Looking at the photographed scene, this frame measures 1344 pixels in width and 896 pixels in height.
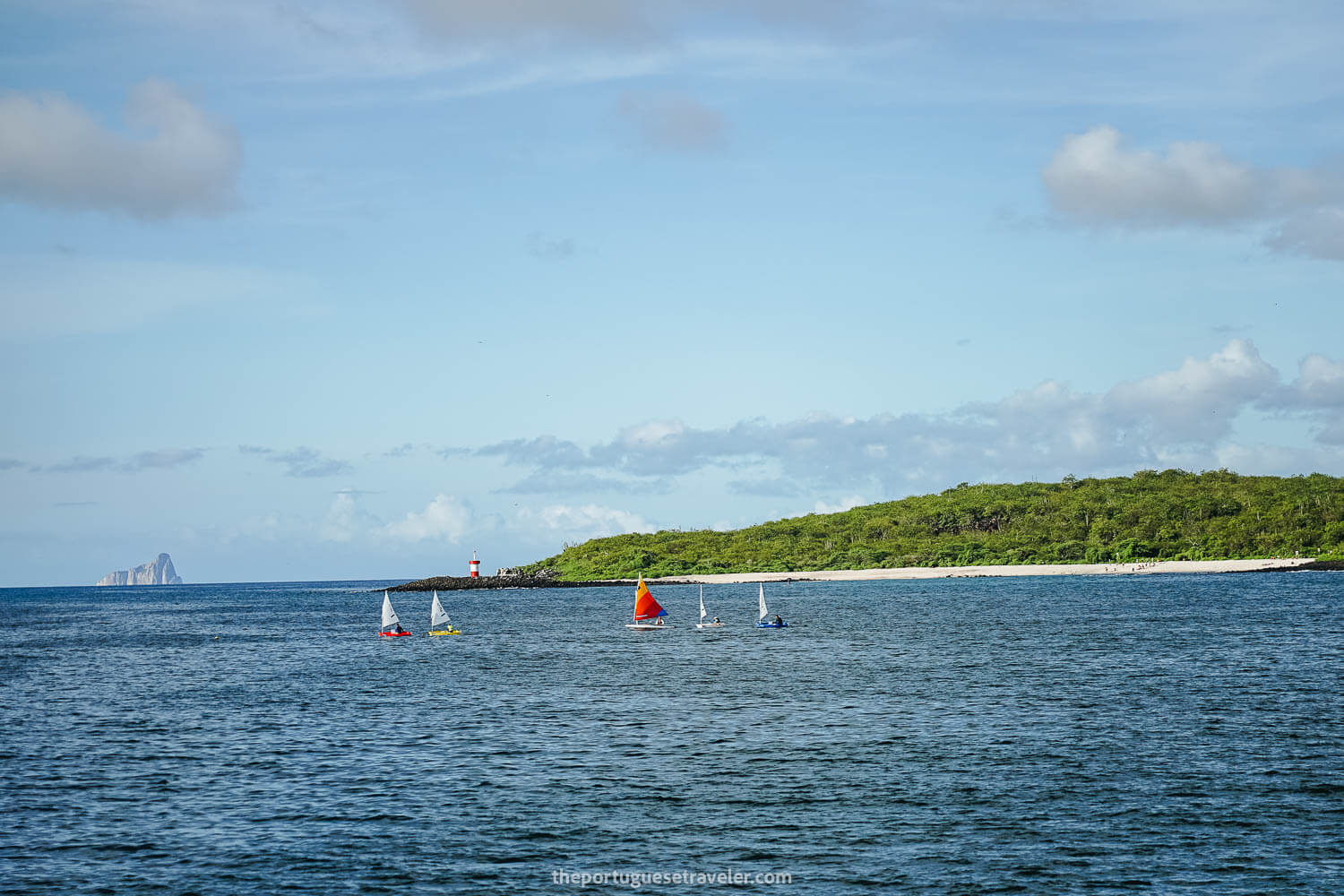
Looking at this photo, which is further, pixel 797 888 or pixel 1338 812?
pixel 1338 812

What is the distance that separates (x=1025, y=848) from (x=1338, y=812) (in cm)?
1150

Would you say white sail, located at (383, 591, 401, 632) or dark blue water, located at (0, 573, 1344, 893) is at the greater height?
white sail, located at (383, 591, 401, 632)

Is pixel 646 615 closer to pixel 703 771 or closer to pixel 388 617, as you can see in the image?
pixel 388 617

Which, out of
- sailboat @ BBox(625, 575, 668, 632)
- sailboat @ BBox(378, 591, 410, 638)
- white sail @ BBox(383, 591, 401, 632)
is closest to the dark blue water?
sailboat @ BBox(625, 575, 668, 632)

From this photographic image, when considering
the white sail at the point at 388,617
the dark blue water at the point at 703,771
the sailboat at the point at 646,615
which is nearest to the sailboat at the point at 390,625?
the white sail at the point at 388,617

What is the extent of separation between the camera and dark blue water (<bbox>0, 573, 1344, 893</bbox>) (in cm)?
3272

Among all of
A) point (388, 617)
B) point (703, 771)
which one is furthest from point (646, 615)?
point (703, 771)

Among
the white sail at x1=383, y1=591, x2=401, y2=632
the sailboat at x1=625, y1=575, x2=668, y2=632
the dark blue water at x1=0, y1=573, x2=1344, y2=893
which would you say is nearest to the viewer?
the dark blue water at x1=0, y1=573, x2=1344, y2=893

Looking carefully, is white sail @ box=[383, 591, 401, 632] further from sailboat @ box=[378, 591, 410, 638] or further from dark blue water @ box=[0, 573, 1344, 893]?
dark blue water @ box=[0, 573, 1344, 893]

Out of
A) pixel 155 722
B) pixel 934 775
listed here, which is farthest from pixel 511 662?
pixel 934 775

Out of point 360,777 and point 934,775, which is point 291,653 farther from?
point 934,775

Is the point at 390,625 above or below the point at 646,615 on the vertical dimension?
above

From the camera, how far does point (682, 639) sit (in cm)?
11219

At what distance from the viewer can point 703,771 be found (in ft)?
148
